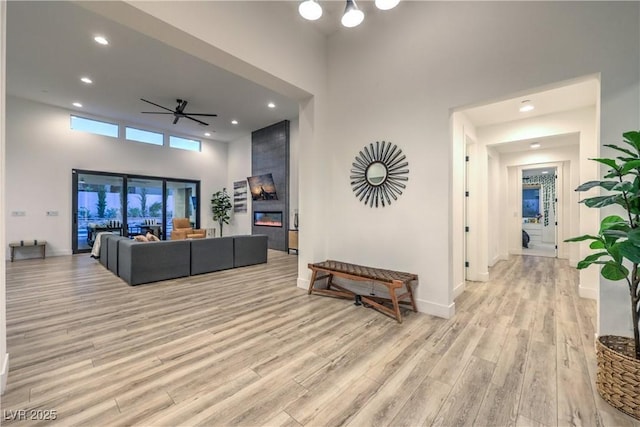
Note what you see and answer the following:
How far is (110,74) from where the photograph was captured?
518 cm

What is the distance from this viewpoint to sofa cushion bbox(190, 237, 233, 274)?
4.98 metres

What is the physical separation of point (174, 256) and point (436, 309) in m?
4.28

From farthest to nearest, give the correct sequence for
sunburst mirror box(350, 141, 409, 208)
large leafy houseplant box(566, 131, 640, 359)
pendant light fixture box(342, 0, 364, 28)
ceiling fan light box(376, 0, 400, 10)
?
sunburst mirror box(350, 141, 409, 208) → pendant light fixture box(342, 0, 364, 28) → ceiling fan light box(376, 0, 400, 10) → large leafy houseplant box(566, 131, 640, 359)

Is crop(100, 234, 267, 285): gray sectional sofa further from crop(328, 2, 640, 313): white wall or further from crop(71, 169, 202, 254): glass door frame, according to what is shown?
crop(328, 2, 640, 313): white wall

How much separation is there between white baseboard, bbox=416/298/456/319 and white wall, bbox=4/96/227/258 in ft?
29.7

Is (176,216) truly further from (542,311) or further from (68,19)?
(542,311)

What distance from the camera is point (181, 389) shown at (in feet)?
5.94

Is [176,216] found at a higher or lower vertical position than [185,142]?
lower

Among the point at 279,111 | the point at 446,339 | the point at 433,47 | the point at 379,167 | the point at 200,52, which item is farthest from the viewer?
the point at 279,111

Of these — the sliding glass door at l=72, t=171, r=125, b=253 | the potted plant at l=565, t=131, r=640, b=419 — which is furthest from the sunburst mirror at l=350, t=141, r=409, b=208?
the sliding glass door at l=72, t=171, r=125, b=253

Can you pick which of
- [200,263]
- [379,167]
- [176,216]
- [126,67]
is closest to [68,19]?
[126,67]

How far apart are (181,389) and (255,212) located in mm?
7828

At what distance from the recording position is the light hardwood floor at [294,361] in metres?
1.63

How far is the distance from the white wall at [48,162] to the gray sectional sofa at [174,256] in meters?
2.37
